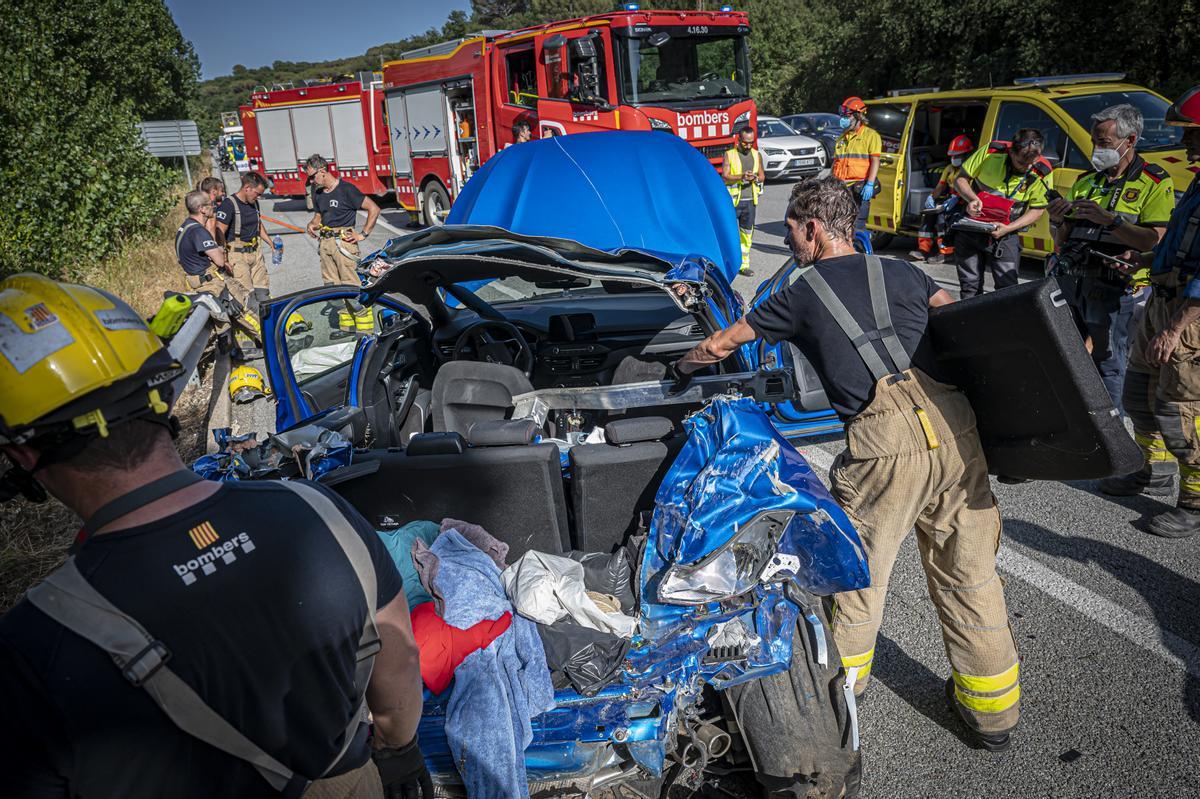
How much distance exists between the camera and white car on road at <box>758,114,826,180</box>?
1839cm

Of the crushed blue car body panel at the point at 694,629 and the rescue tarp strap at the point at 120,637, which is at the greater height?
the rescue tarp strap at the point at 120,637

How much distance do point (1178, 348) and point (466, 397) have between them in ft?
11.0

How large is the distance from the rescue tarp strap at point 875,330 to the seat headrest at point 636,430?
0.67 m

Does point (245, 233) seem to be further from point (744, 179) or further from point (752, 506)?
point (752, 506)

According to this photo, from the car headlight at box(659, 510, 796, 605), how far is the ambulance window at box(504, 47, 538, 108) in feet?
37.5

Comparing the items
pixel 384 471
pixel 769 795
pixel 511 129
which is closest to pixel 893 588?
pixel 769 795

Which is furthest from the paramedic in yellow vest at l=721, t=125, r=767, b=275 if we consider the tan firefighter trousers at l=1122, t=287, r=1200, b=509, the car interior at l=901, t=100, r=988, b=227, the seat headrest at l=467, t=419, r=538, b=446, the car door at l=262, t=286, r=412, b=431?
the seat headrest at l=467, t=419, r=538, b=446

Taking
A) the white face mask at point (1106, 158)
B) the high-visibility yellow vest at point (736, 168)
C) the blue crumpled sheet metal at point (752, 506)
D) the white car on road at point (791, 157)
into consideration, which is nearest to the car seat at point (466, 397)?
the blue crumpled sheet metal at point (752, 506)

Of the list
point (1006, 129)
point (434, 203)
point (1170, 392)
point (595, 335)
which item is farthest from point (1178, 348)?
point (434, 203)

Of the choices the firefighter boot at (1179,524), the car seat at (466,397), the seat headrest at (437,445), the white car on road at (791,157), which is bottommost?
the firefighter boot at (1179,524)

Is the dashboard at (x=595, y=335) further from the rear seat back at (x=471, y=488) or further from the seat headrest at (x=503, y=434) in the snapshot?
the rear seat back at (x=471, y=488)

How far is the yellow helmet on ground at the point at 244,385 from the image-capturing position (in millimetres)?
5596

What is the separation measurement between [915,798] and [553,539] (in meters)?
1.43

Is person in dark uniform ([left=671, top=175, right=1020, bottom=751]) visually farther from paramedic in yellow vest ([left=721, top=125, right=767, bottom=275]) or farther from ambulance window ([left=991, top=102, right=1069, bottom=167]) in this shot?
paramedic in yellow vest ([left=721, top=125, right=767, bottom=275])
